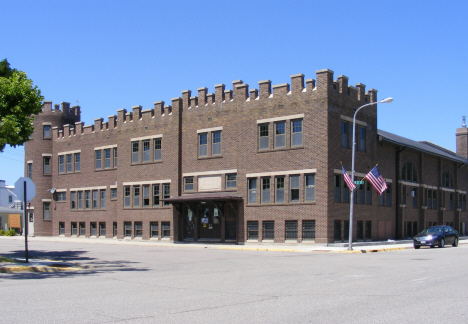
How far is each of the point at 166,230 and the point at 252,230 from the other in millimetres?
8335

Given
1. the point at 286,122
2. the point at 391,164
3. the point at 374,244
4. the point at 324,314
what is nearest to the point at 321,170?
the point at 286,122

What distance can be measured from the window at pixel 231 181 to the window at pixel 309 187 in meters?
5.62

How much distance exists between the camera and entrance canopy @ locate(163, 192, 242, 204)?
34.9 meters

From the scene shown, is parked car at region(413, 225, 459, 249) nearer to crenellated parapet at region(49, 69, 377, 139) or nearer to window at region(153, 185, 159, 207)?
crenellated parapet at region(49, 69, 377, 139)

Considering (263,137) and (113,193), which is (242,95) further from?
(113,193)

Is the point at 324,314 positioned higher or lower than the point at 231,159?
lower

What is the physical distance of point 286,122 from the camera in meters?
33.9

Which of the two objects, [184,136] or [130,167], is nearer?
[184,136]

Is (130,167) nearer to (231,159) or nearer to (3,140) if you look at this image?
(231,159)

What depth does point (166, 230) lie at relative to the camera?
40.4 m

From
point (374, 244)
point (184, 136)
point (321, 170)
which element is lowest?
point (374, 244)

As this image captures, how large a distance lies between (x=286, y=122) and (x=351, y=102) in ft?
16.4

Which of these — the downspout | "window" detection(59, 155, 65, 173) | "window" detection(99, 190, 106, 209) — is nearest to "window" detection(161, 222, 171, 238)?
"window" detection(99, 190, 106, 209)

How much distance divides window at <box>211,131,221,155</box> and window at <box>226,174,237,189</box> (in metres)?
1.97
